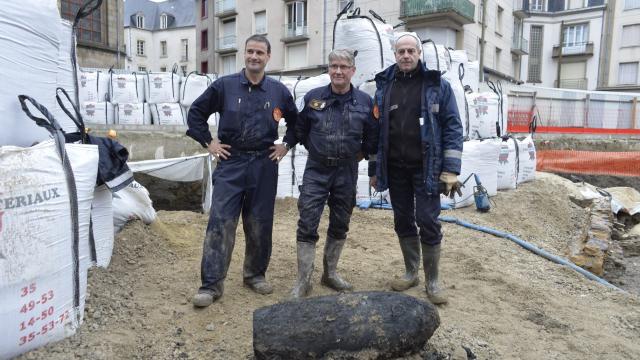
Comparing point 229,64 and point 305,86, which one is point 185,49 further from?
point 305,86

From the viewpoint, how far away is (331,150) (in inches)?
127

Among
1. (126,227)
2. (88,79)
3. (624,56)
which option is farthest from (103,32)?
(624,56)

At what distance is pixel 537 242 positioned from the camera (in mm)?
5770

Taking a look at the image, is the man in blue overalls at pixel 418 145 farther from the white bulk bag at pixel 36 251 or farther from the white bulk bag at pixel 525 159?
the white bulk bag at pixel 525 159

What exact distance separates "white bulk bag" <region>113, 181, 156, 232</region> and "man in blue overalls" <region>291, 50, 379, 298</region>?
1675 mm

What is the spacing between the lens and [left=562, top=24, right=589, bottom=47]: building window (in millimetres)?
34506

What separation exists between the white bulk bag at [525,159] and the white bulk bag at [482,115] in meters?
0.63

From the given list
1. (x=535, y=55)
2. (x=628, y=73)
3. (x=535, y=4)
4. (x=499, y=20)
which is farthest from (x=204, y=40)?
(x=628, y=73)

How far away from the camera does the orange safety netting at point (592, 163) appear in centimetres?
1116

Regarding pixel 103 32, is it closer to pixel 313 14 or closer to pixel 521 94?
pixel 313 14

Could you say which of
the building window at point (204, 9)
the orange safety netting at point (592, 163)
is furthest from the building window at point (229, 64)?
the orange safety netting at point (592, 163)

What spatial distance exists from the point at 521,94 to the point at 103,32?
19380 millimetres

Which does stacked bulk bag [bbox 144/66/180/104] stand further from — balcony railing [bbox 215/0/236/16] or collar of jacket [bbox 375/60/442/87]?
balcony railing [bbox 215/0/236/16]

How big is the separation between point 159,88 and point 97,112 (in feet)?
5.25
